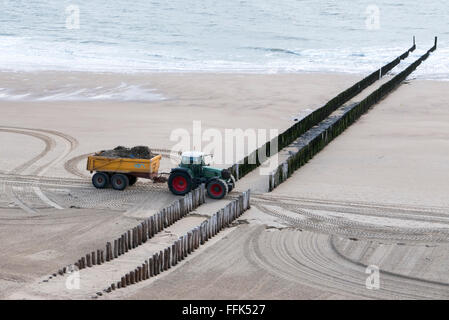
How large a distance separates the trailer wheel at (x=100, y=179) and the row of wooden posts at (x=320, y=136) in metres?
5.60

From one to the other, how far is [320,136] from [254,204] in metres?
8.57

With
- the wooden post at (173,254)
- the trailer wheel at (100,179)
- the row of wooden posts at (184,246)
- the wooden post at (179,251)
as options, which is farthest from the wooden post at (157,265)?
the trailer wheel at (100,179)

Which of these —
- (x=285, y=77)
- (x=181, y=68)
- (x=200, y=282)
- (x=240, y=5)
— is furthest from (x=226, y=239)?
(x=240, y=5)

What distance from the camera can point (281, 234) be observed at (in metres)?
21.6

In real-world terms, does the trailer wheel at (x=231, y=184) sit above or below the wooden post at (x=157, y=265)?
above

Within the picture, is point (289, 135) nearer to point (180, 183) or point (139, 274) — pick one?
point (180, 183)

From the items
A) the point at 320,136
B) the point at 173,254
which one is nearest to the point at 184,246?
the point at 173,254

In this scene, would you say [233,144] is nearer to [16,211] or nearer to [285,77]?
[16,211]

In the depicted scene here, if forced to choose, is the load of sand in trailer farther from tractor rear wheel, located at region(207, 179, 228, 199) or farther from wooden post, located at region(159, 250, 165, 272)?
wooden post, located at region(159, 250, 165, 272)

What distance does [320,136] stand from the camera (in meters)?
32.1

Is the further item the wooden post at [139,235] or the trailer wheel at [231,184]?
the trailer wheel at [231,184]

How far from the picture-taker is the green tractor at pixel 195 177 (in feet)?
81.3

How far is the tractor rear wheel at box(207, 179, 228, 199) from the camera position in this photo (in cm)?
2464

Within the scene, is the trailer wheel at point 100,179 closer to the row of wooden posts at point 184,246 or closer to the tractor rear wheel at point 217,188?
the tractor rear wheel at point 217,188
